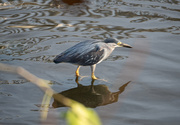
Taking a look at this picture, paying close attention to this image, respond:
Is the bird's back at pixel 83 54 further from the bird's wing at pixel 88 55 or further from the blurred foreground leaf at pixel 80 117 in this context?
the blurred foreground leaf at pixel 80 117

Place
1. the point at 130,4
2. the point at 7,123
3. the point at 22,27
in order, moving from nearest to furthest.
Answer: the point at 7,123 → the point at 22,27 → the point at 130,4

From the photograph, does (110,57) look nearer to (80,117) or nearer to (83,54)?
(83,54)

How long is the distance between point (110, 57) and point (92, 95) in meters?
1.50

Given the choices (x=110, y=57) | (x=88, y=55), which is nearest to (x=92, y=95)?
(x=88, y=55)

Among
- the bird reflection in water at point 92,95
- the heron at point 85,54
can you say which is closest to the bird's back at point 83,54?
the heron at point 85,54

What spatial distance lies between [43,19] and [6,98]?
3.84 m

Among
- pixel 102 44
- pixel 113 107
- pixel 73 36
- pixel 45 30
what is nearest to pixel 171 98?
pixel 113 107

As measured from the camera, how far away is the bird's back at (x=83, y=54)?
16.1ft

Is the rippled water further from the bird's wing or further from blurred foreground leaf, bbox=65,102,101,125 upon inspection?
blurred foreground leaf, bbox=65,102,101,125

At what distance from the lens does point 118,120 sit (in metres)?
4.10

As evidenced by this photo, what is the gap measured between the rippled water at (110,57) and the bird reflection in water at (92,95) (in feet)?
0.16

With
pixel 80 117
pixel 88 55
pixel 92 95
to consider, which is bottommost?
pixel 92 95

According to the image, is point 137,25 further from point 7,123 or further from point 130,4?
point 7,123

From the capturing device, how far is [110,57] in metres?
6.16
